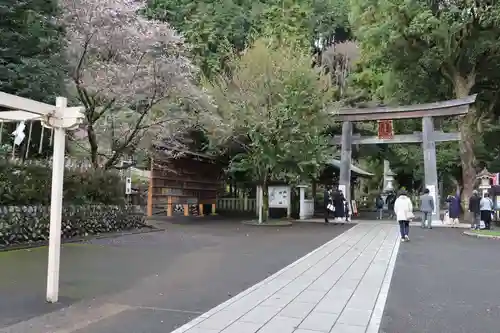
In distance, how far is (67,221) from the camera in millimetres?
12484

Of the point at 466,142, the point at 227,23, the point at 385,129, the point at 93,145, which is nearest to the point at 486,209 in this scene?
the point at 385,129

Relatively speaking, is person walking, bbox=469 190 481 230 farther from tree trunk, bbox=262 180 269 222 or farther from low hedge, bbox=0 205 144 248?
low hedge, bbox=0 205 144 248

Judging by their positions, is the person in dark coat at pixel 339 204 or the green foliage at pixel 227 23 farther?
the green foliage at pixel 227 23

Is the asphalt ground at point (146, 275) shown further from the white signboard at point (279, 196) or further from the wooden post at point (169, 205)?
A: the white signboard at point (279, 196)

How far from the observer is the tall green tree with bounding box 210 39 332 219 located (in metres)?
18.5

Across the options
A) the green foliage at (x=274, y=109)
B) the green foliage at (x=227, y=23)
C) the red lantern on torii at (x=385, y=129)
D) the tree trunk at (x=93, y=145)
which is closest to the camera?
the tree trunk at (x=93, y=145)

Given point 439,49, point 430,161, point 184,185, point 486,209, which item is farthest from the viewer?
point 439,49

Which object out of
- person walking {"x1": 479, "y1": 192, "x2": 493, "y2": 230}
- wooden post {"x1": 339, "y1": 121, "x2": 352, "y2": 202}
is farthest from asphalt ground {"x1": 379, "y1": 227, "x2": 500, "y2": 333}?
wooden post {"x1": 339, "y1": 121, "x2": 352, "y2": 202}

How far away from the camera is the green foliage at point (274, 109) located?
18.5 metres

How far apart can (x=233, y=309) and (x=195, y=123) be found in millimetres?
13018

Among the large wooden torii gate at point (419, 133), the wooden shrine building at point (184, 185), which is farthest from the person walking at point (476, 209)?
the wooden shrine building at point (184, 185)

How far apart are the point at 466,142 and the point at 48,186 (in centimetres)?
2056

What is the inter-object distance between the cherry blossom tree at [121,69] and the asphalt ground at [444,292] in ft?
28.9

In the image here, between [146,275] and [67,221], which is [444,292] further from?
[67,221]
